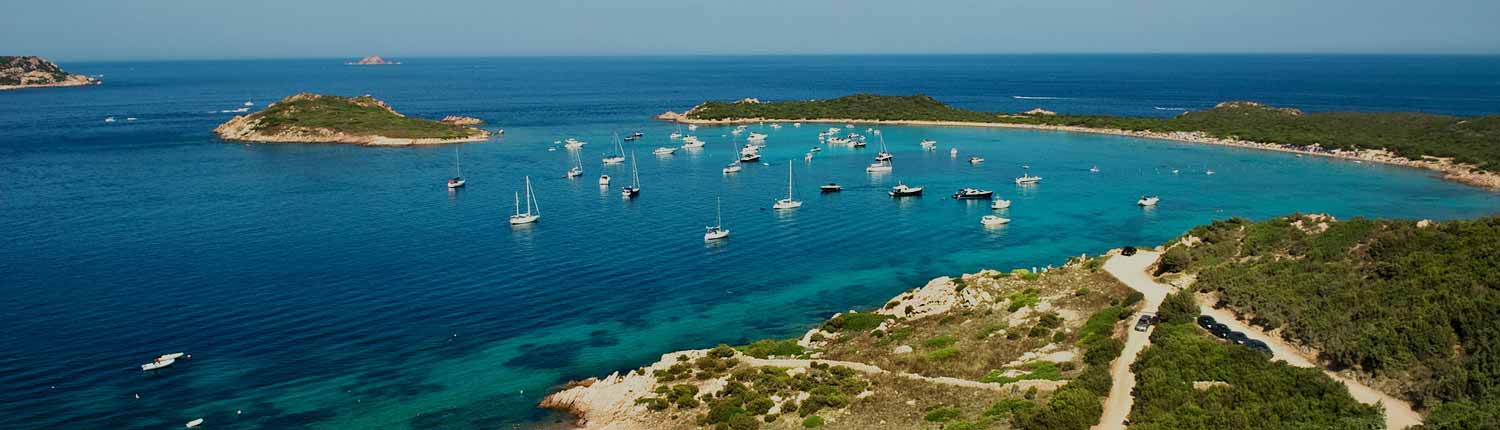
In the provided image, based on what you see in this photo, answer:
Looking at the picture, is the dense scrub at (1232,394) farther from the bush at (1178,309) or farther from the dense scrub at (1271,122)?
the dense scrub at (1271,122)

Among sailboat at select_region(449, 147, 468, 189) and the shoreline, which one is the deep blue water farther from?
the shoreline

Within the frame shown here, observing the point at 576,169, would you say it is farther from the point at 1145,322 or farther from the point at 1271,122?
the point at 1271,122

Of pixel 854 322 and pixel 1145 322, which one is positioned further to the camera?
pixel 854 322

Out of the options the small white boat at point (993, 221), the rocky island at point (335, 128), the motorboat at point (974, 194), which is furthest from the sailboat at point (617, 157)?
the small white boat at point (993, 221)

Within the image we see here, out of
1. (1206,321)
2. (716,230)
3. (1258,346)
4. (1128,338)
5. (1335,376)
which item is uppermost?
(1258,346)

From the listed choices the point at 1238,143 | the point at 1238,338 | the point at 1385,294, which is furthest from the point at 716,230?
the point at 1238,143

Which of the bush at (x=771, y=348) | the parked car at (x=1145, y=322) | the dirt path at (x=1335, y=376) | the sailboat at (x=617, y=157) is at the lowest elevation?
the bush at (x=771, y=348)
